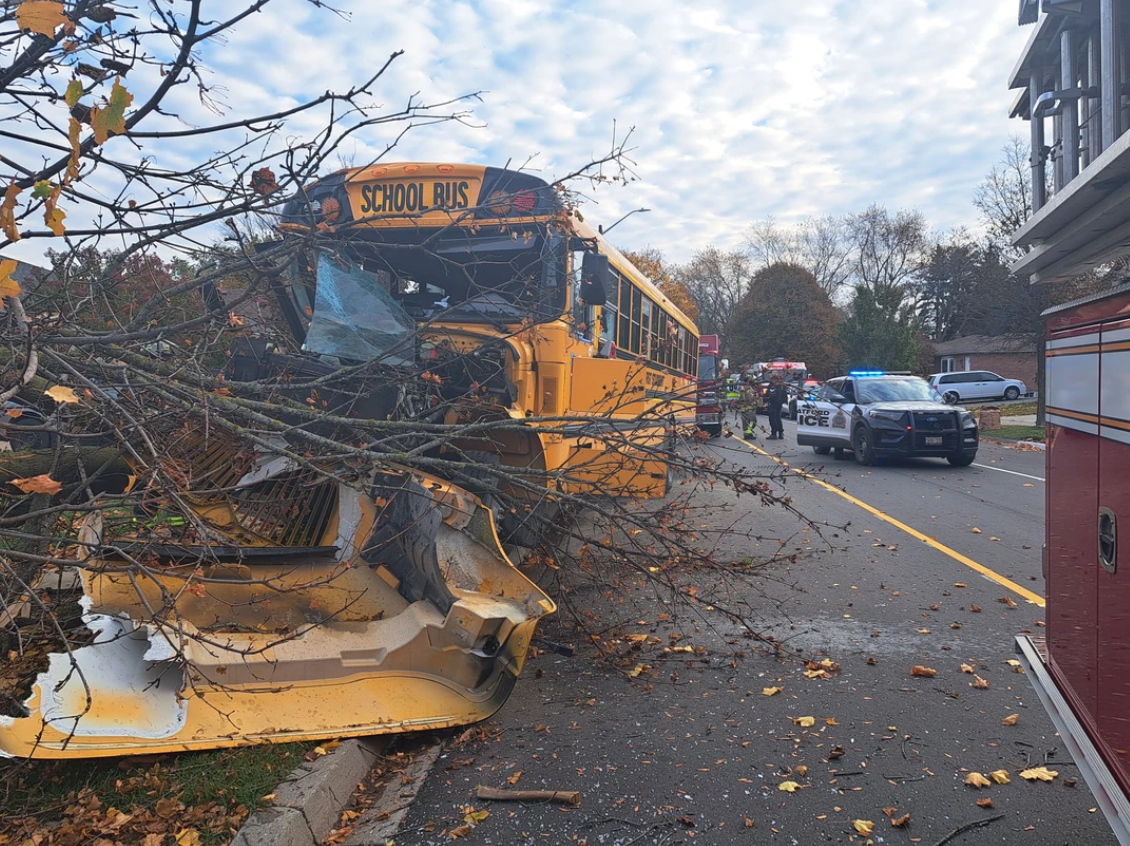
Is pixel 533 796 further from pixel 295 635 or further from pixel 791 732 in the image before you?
pixel 791 732

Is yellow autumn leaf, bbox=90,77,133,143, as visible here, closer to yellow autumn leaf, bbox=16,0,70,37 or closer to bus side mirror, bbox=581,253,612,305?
yellow autumn leaf, bbox=16,0,70,37

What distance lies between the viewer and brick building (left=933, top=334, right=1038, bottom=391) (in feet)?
180

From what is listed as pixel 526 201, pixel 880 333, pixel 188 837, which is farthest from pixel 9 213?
pixel 880 333

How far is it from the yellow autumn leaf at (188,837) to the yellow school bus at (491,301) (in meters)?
3.18

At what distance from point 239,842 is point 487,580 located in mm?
1842

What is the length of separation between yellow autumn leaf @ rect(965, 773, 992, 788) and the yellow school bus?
2.68m

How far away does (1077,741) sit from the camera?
2.53 meters

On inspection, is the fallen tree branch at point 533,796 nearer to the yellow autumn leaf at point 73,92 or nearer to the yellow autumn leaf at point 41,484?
the yellow autumn leaf at point 41,484

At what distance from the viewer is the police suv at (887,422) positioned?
575 inches

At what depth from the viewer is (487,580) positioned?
443cm

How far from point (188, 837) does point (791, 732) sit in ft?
9.18

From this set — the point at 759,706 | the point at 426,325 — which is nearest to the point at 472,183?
the point at 426,325

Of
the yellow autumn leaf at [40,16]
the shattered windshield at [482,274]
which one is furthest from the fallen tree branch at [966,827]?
the shattered windshield at [482,274]

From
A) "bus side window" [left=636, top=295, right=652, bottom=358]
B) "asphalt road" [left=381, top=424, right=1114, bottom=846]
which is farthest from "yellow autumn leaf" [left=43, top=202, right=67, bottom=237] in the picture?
"bus side window" [left=636, top=295, right=652, bottom=358]
